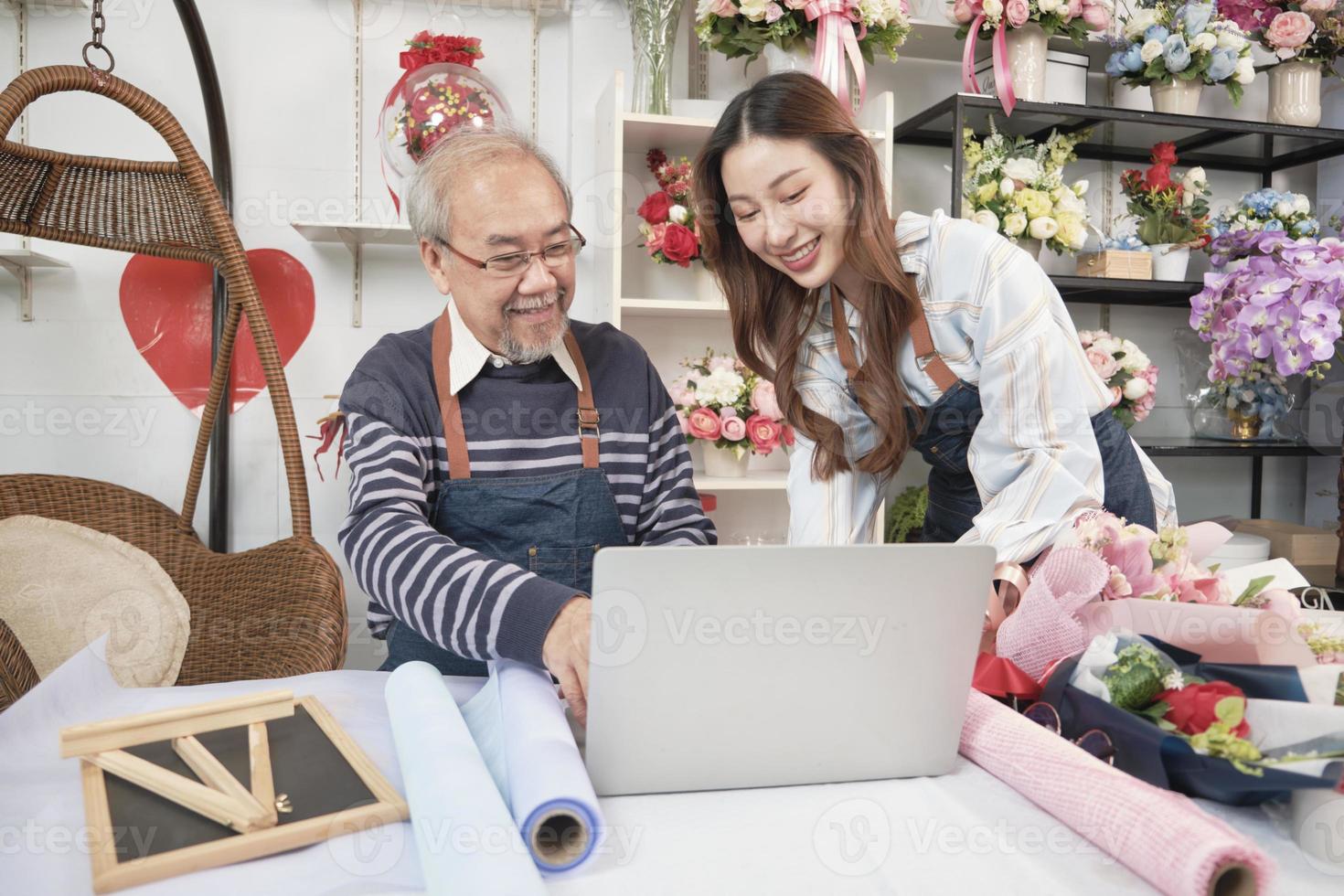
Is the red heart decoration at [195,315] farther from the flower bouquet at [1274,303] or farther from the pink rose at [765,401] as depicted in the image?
the flower bouquet at [1274,303]

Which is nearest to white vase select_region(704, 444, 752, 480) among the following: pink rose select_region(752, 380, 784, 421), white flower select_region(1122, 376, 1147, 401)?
pink rose select_region(752, 380, 784, 421)

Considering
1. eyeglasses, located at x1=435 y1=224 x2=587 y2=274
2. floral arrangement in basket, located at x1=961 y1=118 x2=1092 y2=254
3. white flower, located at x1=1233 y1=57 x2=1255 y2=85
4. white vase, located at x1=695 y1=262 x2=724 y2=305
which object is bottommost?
eyeglasses, located at x1=435 y1=224 x2=587 y2=274

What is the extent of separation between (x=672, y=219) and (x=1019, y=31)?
3.55ft

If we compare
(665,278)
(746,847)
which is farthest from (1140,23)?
(746,847)

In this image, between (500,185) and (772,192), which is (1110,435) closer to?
(772,192)

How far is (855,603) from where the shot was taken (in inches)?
29.5

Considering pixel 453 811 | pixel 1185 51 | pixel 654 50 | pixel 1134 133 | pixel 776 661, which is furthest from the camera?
pixel 1134 133

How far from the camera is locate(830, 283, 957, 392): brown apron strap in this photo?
1585 mm

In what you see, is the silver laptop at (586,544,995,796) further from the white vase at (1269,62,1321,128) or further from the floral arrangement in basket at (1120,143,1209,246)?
the white vase at (1269,62,1321,128)

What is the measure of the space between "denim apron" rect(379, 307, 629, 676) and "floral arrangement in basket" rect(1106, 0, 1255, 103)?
6.85 feet

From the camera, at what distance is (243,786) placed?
0.74 metres

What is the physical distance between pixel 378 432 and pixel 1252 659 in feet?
3.72

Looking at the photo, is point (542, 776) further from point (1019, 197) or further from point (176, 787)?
point (1019, 197)

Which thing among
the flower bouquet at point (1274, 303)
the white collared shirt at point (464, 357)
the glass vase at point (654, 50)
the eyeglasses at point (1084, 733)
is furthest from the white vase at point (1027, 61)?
the eyeglasses at point (1084, 733)
